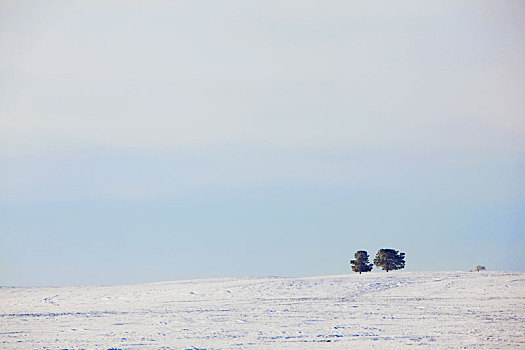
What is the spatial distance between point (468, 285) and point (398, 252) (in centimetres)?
1315

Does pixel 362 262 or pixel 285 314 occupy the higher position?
pixel 362 262

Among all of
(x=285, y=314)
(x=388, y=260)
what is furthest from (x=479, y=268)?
(x=285, y=314)

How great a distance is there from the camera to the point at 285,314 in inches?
1184

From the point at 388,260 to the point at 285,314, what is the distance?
24928 mm

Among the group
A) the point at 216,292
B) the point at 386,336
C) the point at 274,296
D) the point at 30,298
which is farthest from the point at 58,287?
the point at 386,336

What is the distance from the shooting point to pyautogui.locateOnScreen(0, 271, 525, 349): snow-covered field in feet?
74.7

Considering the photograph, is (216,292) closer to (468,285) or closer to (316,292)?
(316,292)

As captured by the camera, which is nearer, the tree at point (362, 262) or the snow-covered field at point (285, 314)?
the snow-covered field at point (285, 314)

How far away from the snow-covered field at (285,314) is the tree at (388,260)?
4603 mm

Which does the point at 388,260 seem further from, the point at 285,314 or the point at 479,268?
the point at 285,314

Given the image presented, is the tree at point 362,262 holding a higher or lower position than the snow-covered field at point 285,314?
higher

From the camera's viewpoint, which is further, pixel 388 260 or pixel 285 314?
pixel 388 260

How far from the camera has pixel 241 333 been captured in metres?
24.5

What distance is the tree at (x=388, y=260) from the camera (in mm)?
53125
